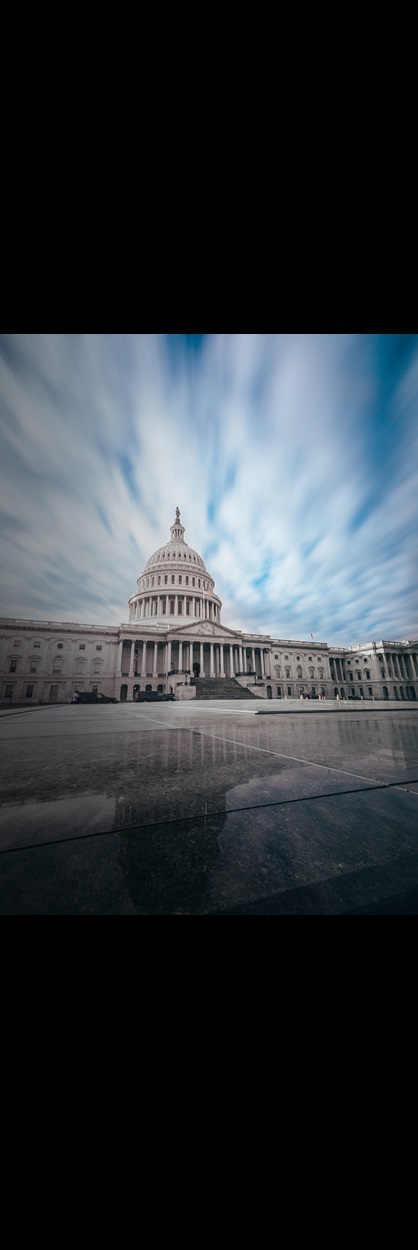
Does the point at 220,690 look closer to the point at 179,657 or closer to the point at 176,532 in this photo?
the point at 179,657

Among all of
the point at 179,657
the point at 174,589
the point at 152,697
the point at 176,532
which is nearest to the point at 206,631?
the point at 179,657

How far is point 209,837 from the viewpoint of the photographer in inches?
71.2

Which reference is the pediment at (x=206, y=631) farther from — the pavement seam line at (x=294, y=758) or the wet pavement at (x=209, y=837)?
the wet pavement at (x=209, y=837)

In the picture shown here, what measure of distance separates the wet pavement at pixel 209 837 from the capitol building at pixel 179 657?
112 feet

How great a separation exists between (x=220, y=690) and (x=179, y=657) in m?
16.0

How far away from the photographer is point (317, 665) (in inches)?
2694

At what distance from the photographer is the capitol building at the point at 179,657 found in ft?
159

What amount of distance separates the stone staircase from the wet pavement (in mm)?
33826

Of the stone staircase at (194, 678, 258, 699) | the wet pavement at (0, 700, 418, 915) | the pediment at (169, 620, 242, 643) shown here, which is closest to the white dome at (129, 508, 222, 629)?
the pediment at (169, 620, 242, 643)

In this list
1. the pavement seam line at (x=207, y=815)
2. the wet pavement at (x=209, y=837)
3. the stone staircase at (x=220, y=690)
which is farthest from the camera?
the stone staircase at (x=220, y=690)

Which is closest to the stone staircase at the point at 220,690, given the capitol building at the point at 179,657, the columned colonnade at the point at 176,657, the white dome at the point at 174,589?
the capitol building at the point at 179,657
